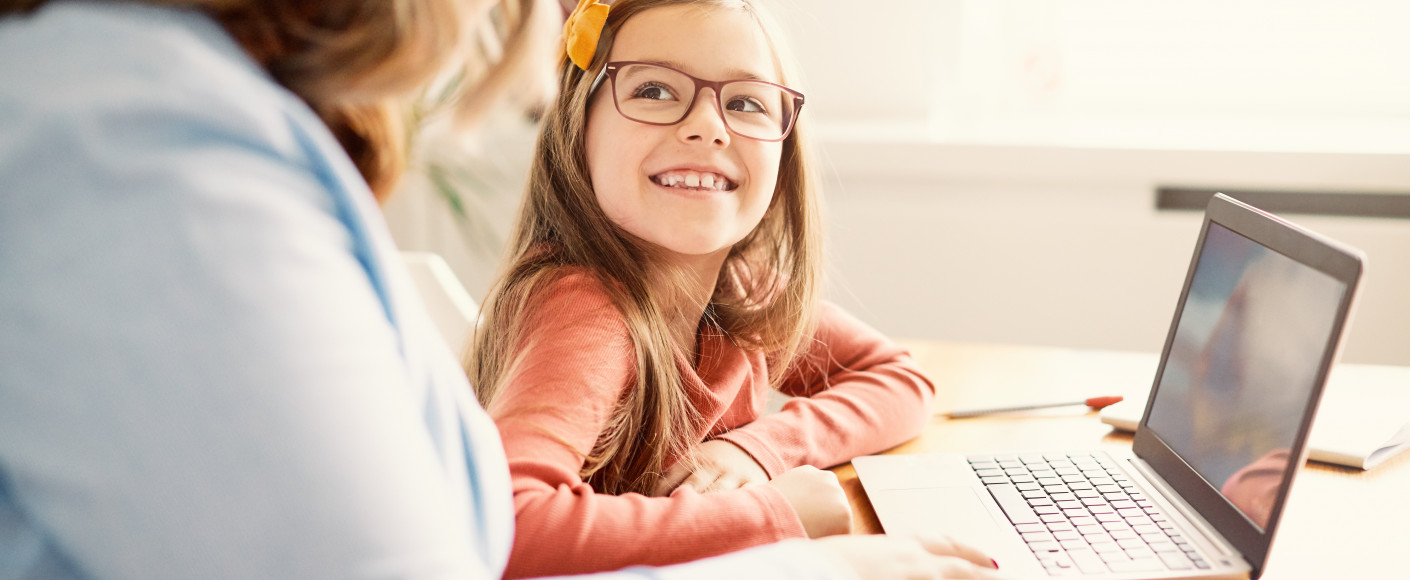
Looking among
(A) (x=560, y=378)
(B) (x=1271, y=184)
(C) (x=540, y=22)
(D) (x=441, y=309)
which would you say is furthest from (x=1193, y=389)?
(B) (x=1271, y=184)

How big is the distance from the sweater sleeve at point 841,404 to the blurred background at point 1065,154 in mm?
871

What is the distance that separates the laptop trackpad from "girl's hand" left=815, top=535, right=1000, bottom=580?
3cm

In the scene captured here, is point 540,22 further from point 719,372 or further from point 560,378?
point 719,372

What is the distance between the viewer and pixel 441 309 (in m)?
1.48

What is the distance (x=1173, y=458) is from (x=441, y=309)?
3.25 ft

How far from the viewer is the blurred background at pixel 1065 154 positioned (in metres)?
1.96

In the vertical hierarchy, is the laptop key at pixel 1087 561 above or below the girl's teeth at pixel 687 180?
below

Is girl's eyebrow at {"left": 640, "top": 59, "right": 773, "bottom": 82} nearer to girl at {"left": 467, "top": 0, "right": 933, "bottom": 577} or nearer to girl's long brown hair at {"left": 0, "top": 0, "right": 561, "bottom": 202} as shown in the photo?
girl at {"left": 467, "top": 0, "right": 933, "bottom": 577}

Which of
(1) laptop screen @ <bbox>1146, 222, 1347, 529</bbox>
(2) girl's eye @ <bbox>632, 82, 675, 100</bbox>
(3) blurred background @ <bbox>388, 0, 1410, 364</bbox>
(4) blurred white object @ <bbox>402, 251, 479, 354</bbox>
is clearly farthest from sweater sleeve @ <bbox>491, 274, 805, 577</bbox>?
(3) blurred background @ <bbox>388, 0, 1410, 364</bbox>

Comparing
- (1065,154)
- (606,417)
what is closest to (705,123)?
(606,417)

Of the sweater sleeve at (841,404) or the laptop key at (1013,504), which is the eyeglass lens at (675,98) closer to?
the sweater sleeve at (841,404)

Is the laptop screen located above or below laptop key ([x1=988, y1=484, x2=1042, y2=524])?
above

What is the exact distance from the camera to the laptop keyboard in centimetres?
76

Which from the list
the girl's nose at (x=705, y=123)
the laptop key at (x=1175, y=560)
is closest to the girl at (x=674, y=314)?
the girl's nose at (x=705, y=123)
